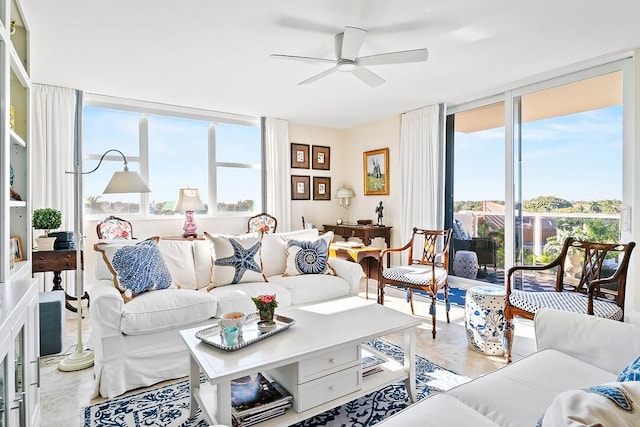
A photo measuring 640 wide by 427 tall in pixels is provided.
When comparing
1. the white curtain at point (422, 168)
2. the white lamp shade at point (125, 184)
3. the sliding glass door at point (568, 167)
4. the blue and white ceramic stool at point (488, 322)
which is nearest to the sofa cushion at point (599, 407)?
the blue and white ceramic stool at point (488, 322)

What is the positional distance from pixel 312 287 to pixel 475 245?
253cm

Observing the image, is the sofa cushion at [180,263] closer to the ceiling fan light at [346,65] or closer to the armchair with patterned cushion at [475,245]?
the ceiling fan light at [346,65]

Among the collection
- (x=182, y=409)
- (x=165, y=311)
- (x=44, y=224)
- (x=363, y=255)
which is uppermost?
(x=44, y=224)

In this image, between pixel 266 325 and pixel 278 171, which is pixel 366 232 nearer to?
pixel 278 171

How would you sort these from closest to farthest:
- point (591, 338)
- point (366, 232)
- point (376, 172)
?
point (591, 338) → point (366, 232) → point (376, 172)

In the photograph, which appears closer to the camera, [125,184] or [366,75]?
[125,184]

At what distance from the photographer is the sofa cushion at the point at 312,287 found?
2.97m

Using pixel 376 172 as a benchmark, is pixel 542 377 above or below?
below

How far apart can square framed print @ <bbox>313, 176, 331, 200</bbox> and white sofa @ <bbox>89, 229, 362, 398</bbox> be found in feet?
9.92

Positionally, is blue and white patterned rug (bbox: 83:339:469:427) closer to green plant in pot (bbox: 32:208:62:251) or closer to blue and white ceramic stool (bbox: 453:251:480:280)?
green plant in pot (bbox: 32:208:62:251)

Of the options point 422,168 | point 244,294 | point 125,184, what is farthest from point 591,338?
point 422,168

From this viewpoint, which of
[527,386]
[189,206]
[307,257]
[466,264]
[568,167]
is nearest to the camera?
[527,386]

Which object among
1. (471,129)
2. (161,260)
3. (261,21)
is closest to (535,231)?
(471,129)

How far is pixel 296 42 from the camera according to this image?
9.62ft
